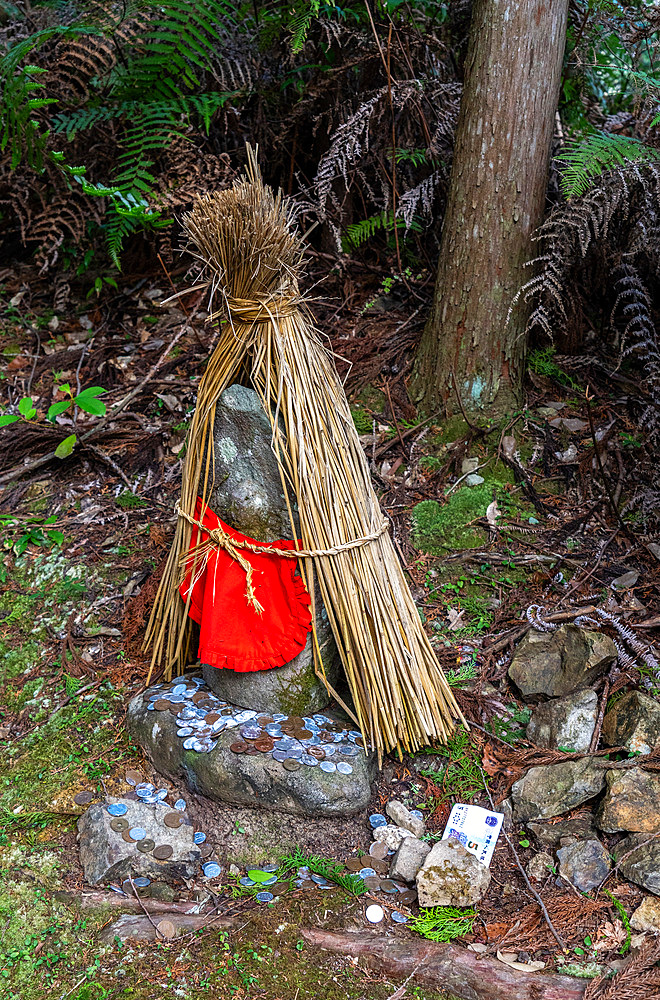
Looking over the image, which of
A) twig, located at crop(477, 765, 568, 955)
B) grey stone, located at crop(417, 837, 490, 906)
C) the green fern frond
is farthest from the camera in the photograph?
the green fern frond

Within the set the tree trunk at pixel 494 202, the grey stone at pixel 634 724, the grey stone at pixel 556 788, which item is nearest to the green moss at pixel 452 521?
the tree trunk at pixel 494 202

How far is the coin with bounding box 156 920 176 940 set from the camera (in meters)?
2.01

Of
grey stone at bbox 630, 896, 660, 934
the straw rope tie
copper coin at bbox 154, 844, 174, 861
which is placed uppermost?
the straw rope tie

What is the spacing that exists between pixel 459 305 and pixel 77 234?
214 cm

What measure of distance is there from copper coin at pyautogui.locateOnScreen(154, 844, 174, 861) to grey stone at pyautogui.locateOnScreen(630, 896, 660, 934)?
4.36 feet

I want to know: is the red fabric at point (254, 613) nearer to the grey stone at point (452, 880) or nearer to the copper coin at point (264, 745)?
the copper coin at point (264, 745)

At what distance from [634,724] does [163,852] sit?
4.97 ft

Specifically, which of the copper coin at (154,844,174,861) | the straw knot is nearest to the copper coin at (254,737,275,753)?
the copper coin at (154,844,174,861)

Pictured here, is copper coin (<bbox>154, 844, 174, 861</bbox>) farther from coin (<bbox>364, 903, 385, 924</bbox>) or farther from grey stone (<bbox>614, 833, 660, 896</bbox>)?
grey stone (<bbox>614, 833, 660, 896</bbox>)

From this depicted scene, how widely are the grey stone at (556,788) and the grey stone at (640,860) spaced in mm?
174

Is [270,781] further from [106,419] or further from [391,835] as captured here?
[106,419]

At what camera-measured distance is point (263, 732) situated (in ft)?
7.79

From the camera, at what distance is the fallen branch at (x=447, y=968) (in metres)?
1.85

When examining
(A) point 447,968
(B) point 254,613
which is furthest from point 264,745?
(A) point 447,968
